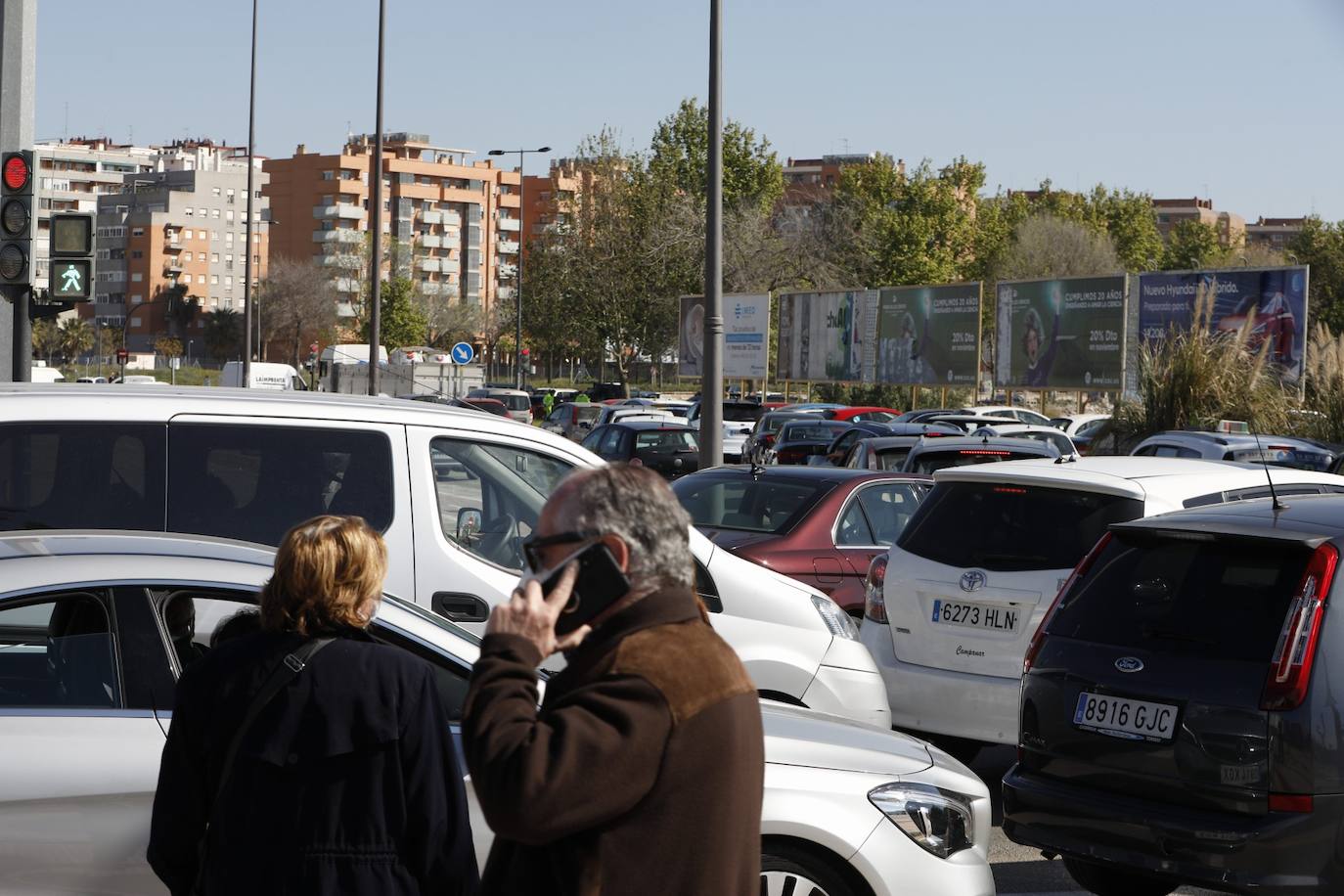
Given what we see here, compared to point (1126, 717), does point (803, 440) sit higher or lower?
higher

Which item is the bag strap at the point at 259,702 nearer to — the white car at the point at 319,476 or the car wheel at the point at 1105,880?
the white car at the point at 319,476

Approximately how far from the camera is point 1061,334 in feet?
131

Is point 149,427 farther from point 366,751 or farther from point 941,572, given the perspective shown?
point 941,572

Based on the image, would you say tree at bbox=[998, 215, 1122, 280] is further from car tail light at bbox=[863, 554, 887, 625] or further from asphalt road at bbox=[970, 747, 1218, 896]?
asphalt road at bbox=[970, 747, 1218, 896]

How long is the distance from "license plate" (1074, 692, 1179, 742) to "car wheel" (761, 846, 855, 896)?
144 centimetres

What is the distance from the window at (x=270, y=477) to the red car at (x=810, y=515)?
14.6 ft

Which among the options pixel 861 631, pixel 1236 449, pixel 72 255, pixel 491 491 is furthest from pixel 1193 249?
pixel 491 491

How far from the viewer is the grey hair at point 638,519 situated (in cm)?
252

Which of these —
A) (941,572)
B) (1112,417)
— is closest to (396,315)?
(1112,417)

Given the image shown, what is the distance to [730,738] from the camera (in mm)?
2482

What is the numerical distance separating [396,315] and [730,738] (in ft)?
283

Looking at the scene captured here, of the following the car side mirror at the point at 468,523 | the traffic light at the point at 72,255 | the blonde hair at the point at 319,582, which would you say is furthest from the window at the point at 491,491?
the traffic light at the point at 72,255

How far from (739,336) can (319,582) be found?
41409 millimetres

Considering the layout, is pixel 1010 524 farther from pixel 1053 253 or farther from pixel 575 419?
pixel 1053 253
